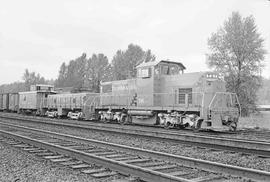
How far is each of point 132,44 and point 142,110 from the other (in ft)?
133

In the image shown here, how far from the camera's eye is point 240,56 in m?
32.3

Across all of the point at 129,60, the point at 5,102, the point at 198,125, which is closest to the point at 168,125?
the point at 198,125

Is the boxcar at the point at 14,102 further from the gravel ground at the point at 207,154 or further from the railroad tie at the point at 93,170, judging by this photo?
the railroad tie at the point at 93,170

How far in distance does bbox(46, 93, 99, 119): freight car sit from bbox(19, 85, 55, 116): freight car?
1.12 meters

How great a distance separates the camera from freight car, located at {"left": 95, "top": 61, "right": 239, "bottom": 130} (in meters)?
14.7

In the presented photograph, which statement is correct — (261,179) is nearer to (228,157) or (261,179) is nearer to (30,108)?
(228,157)

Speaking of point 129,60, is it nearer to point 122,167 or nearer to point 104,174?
point 122,167

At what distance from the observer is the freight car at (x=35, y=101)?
30.4 metres

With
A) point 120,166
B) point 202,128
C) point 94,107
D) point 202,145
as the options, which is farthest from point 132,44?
point 120,166

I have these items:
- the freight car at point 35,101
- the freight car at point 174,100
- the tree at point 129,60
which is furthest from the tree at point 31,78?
the freight car at point 174,100

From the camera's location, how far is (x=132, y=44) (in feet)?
187

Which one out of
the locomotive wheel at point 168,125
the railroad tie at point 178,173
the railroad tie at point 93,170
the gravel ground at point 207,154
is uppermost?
the locomotive wheel at point 168,125

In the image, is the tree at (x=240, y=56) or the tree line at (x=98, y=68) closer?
the tree at (x=240, y=56)

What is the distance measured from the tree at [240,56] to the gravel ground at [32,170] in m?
26.2
